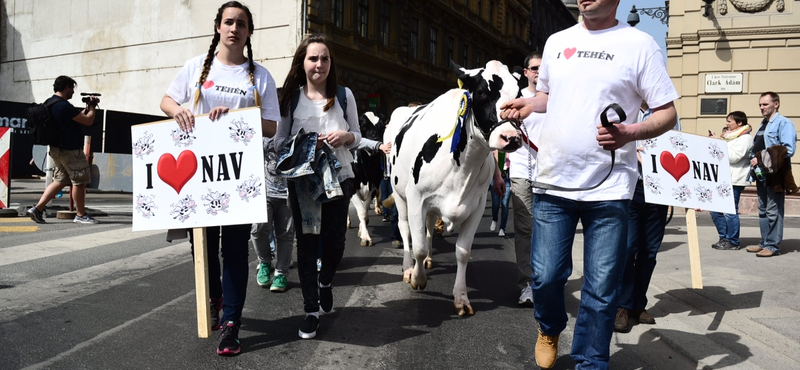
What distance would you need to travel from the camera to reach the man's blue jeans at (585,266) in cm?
300

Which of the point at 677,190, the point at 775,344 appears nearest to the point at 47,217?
the point at 677,190

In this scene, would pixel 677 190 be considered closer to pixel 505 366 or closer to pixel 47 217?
pixel 505 366

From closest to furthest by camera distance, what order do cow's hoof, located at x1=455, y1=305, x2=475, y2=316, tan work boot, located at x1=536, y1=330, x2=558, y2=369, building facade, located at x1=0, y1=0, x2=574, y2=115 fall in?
tan work boot, located at x1=536, y1=330, x2=558, y2=369 < cow's hoof, located at x1=455, y1=305, x2=475, y2=316 < building facade, located at x1=0, y1=0, x2=574, y2=115

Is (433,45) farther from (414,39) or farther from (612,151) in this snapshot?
(612,151)

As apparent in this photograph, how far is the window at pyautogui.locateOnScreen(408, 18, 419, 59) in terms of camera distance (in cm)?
3102

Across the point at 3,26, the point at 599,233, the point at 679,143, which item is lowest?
the point at 599,233

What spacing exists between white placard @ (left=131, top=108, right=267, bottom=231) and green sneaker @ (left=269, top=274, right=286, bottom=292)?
1815 mm

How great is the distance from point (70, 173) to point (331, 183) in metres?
6.70

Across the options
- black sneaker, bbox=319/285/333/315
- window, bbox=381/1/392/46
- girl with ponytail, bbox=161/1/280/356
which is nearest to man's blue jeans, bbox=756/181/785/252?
black sneaker, bbox=319/285/333/315

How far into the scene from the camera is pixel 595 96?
117 inches

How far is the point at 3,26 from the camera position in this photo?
3173cm

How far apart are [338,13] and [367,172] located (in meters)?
17.9

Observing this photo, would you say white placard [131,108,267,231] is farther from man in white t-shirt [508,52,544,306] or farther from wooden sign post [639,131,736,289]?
wooden sign post [639,131,736,289]

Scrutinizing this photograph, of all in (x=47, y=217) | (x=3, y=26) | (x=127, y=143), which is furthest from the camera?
(x=3, y=26)
